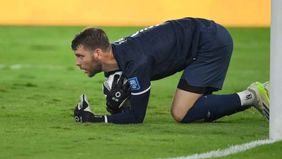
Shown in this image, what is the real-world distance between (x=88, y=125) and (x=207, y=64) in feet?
3.84

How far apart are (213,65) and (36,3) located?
1293 centimetres

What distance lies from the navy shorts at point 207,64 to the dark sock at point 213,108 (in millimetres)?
100

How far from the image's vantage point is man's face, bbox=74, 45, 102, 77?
8305 mm

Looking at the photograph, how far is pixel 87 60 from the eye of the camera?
8.33 metres

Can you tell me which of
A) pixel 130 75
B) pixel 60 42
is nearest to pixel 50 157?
pixel 130 75

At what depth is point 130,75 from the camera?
8102 mm

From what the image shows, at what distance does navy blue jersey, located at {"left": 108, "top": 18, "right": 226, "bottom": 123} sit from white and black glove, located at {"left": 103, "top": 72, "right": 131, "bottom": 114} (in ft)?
0.45

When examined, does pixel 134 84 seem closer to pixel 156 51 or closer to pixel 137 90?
pixel 137 90

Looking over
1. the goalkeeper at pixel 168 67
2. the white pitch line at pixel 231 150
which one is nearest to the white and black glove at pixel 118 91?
the goalkeeper at pixel 168 67

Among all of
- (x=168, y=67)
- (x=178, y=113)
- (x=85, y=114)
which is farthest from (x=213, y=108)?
(x=85, y=114)

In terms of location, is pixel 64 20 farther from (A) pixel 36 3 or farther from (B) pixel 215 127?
(B) pixel 215 127

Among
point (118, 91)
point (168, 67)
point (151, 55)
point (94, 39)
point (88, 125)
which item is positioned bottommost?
point (88, 125)

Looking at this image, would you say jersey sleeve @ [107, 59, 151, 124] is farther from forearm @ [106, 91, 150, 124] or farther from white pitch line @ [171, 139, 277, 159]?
white pitch line @ [171, 139, 277, 159]

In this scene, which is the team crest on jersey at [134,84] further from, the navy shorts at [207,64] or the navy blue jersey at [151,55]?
the navy shorts at [207,64]
